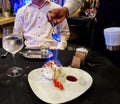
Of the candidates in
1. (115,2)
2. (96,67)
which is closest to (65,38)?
(115,2)

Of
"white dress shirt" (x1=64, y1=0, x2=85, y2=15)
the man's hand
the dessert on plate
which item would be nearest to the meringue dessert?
the dessert on plate

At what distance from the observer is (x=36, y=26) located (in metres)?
2.04

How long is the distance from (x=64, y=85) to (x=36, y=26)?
1.23 metres

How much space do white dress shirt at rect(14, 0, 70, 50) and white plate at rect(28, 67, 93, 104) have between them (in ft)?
3.24

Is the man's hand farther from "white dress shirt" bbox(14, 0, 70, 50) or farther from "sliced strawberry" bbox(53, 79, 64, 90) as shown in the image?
"white dress shirt" bbox(14, 0, 70, 50)

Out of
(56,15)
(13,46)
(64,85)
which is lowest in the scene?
(64,85)

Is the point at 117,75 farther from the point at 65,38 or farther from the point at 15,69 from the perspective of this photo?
the point at 65,38

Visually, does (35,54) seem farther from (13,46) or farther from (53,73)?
(53,73)

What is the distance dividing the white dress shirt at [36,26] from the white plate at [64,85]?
986 millimetres

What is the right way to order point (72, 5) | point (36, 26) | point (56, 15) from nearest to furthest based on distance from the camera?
point (56, 15) < point (72, 5) < point (36, 26)

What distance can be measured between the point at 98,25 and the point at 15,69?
0.80m

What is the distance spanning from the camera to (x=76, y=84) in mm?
944

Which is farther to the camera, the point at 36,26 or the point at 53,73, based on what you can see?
the point at 36,26

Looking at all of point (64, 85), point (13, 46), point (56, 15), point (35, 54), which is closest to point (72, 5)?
point (56, 15)
